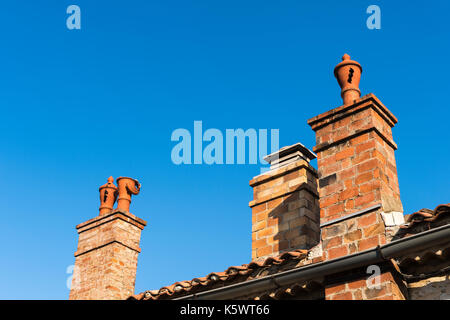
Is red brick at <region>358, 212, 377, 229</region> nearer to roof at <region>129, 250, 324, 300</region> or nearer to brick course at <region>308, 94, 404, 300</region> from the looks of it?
brick course at <region>308, 94, 404, 300</region>

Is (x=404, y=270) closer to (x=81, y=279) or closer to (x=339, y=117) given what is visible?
(x=339, y=117)

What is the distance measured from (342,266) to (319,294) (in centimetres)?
63

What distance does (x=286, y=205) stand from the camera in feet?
33.7

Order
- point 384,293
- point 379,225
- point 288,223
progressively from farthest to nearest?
point 288,223 < point 379,225 < point 384,293

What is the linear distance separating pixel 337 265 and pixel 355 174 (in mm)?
1433

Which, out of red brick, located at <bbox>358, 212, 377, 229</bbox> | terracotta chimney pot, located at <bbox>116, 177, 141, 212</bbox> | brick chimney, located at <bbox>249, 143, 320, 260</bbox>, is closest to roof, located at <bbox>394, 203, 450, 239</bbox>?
red brick, located at <bbox>358, 212, 377, 229</bbox>

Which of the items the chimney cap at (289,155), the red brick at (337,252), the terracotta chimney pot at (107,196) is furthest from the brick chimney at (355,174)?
the terracotta chimney pot at (107,196)

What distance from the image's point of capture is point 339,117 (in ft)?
27.4

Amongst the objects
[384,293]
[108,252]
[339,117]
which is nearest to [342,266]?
[384,293]

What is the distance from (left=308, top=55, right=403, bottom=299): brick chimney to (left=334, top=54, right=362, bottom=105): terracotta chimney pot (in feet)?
0.05

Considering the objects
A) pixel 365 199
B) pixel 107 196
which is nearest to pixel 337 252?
pixel 365 199

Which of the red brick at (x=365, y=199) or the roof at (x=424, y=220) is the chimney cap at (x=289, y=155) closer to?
the red brick at (x=365, y=199)

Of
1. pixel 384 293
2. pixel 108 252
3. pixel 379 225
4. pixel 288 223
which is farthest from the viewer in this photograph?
pixel 108 252

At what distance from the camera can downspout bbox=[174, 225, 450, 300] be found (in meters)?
6.32
